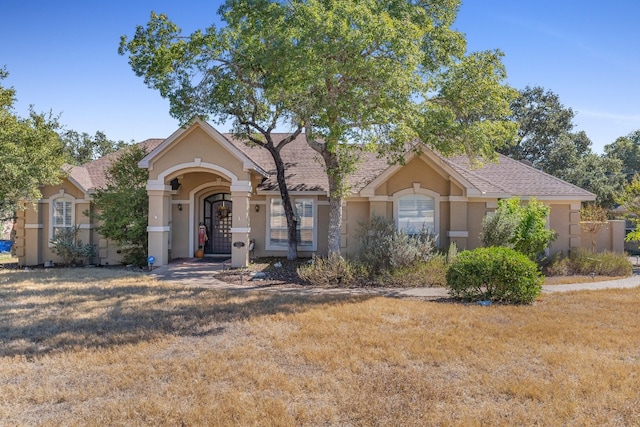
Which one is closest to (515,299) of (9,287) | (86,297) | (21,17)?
(86,297)

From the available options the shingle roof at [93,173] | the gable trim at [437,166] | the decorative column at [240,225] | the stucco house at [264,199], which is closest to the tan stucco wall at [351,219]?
the stucco house at [264,199]

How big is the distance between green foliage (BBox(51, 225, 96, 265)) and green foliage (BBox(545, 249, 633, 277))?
1834cm

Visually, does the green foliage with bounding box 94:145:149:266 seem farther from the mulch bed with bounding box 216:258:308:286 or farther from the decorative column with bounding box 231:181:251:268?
the mulch bed with bounding box 216:258:308:286

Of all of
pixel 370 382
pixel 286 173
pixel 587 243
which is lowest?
pixel 370 382

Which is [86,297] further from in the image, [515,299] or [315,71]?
[515,299]

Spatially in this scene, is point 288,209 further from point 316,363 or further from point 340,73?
point 316,363

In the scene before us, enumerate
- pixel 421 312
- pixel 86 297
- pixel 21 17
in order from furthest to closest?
pixel 21 17, pixel 86 297, pixel 421 312

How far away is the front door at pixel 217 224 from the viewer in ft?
65.4

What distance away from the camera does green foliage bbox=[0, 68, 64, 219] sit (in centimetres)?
1408

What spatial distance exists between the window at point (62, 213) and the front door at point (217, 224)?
569cm

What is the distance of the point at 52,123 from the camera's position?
16.7m

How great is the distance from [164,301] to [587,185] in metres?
33.5

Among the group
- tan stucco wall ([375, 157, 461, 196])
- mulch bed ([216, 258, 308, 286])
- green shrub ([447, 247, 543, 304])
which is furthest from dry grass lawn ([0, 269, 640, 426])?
tan stucco wall ([375, 157, 461, 196])

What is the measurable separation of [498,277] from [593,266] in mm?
8346
